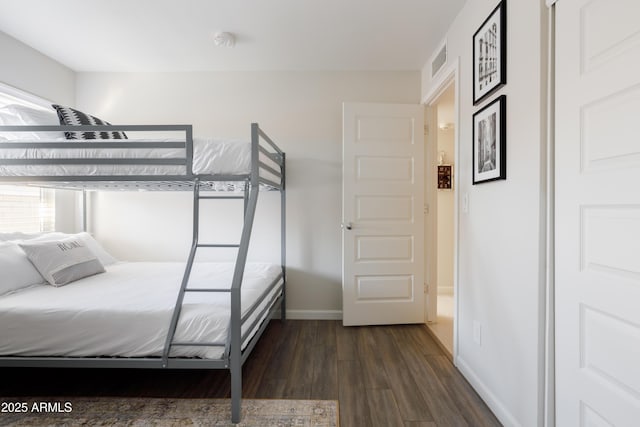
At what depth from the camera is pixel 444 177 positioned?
3.97 metres

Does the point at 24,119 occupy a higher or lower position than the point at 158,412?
higher

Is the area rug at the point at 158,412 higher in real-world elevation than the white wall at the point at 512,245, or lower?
lower

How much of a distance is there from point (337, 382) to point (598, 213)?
163cm

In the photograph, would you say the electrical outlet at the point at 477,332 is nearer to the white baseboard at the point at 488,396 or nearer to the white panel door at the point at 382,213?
the white baseboard at the point at 488,396

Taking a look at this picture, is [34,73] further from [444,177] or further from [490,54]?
[444,177]

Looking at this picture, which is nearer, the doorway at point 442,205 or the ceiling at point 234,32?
the ceiling at point 234,32

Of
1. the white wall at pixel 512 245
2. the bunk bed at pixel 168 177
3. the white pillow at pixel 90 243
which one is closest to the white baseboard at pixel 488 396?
the white wall at pixel 512 245

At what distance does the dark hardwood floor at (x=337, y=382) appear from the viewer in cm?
163

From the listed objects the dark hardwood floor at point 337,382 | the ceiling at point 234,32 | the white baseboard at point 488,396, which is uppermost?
the ceiling at point 234,32

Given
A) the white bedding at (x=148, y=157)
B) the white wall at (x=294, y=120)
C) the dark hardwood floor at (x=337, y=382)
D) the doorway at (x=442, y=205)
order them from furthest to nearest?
1. the white wall at (x=294, y=120)
2. the doorway at (x=442, y=205)
3. the white bedding at (x=148, y=157)
4. the dark hardwood floor at (x=337, y=382)

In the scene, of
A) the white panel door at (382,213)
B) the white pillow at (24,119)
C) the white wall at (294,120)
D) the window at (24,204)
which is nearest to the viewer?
the white pillow at (24,119)

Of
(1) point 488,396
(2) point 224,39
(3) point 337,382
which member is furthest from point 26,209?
(1) point 488,396

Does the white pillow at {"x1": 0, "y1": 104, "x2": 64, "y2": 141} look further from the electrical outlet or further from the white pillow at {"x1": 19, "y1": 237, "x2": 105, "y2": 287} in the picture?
the electrical outlet

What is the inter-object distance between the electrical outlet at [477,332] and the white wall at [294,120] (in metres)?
1.35
